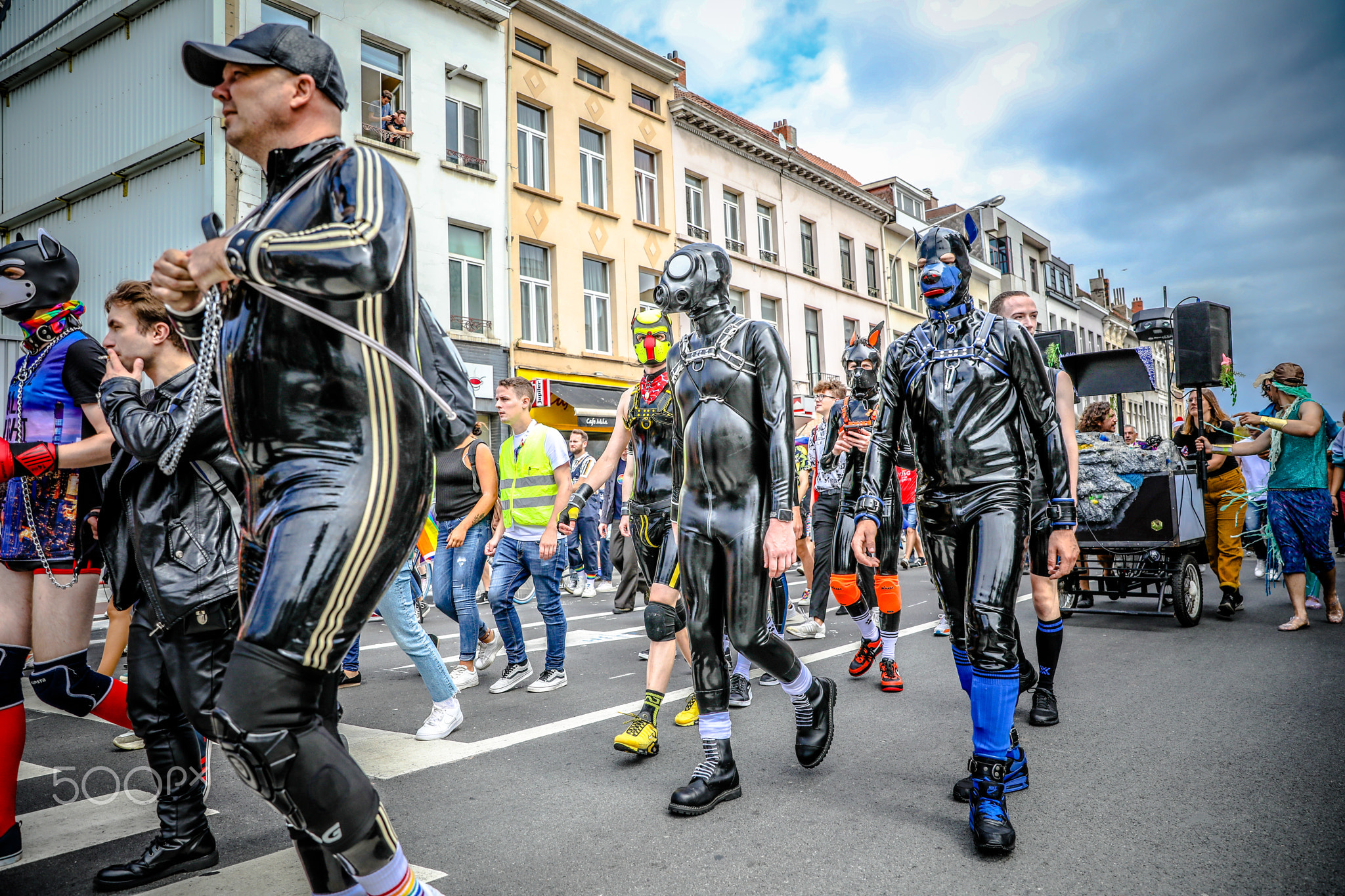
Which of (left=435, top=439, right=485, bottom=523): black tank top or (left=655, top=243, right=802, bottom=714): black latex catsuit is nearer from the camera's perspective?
(left=655, top=243, right=802, bottom=714): black latex catsuit

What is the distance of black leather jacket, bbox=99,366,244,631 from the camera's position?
9.50 ft

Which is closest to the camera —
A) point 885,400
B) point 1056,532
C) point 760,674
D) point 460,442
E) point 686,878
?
point 460,442

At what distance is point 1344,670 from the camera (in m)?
5.52

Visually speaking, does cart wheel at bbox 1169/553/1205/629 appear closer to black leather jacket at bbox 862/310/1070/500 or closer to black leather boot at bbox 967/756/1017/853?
black leather jacket at bbox 862/310/1070/500

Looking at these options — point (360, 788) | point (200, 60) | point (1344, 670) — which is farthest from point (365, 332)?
point (1344, 670)

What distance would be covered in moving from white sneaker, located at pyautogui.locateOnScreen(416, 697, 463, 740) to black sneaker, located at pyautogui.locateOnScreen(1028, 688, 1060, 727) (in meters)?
2.99

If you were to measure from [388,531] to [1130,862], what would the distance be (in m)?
2.46

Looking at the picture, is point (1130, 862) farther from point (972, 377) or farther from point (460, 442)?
point (460, 442)

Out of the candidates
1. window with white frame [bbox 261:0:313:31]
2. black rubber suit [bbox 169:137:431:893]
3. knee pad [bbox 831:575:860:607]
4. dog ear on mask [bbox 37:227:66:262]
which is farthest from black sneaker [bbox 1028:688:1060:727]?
window with white frame [bbox 261:0:313:31]

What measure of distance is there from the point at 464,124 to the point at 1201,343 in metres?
16.3

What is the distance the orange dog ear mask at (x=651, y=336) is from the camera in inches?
189

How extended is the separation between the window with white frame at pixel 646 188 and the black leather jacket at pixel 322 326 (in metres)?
23.4

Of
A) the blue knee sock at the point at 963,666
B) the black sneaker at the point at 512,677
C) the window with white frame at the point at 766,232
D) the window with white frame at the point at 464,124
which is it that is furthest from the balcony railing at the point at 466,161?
the blue knee sock at the point at 963,666

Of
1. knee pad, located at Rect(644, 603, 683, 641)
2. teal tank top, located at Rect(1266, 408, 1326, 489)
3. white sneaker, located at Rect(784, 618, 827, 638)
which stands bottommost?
white sneaker, located at Rect(784, 618, 827, 638)
